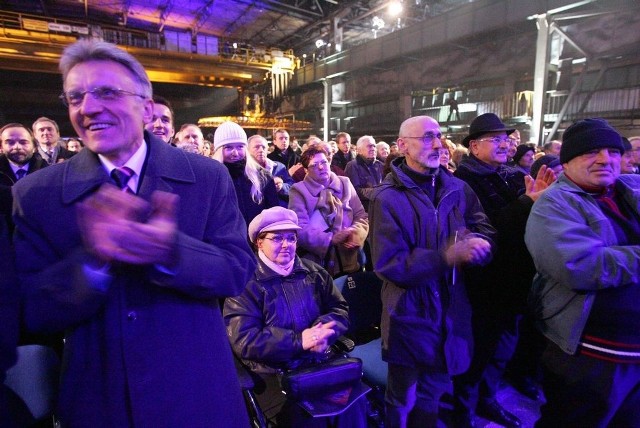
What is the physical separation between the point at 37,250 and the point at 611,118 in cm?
1211

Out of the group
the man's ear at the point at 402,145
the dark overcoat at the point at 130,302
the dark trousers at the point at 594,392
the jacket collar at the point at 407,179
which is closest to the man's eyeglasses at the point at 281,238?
the jacket collar at the point at 407,179

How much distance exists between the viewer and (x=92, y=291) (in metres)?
0.87

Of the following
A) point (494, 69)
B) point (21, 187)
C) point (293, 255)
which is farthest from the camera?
point (494, 69)

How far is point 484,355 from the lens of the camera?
8.09 feet

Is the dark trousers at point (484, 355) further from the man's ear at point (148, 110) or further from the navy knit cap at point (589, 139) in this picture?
the man's ear at point (148, 110)

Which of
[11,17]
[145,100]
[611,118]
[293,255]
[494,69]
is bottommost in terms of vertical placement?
[293,255]

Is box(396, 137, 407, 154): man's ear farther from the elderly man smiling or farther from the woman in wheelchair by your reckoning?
the elderly man smiling

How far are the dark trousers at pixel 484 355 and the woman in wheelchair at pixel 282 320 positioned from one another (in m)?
0.92

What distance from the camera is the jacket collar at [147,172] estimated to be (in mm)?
969

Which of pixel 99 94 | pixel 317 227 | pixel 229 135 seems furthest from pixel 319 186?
pixel 99 94

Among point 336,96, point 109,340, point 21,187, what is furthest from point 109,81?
point 336,96

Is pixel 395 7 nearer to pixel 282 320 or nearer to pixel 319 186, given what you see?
pixel 319 186

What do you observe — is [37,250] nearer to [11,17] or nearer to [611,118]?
[611,118]

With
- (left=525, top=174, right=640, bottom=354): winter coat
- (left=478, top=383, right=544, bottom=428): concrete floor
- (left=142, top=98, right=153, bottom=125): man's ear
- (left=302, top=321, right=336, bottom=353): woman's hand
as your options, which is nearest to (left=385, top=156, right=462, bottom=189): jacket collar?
(left=525, top=174, right=640, bottom=354): winter coat
